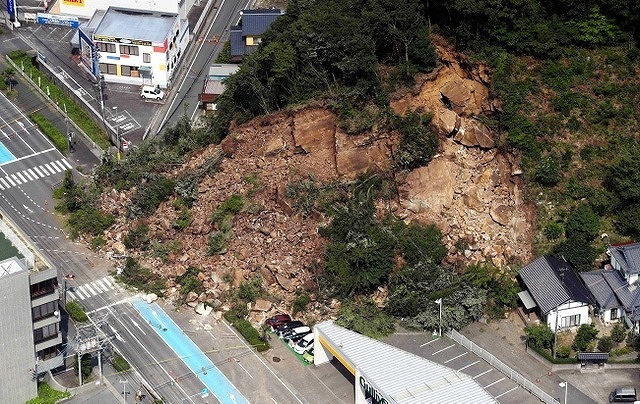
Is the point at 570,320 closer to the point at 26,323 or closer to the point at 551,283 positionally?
the point at 551,283

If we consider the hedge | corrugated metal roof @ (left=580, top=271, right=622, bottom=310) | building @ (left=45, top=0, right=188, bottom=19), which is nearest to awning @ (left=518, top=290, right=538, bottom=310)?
corrugated metal roof @ (left=580, top=271, right=622, bottom=310)

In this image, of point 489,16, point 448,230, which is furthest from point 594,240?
point 489,16

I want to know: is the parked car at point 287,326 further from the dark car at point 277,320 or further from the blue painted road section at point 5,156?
the blue painted road section at point 5,156

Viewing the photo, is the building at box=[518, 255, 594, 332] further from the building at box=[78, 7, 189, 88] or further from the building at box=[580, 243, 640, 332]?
the building at box=[78, 7, 189, 88]

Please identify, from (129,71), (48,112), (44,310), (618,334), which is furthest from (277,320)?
(129,71)

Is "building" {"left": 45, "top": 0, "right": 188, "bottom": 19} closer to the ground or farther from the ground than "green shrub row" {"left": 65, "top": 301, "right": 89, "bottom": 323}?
farther from the ground
